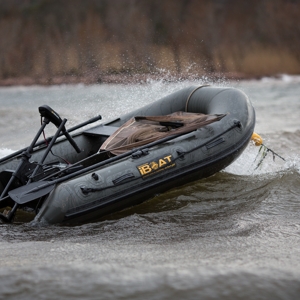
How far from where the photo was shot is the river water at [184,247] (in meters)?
3.64

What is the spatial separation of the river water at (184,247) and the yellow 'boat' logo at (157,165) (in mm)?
333

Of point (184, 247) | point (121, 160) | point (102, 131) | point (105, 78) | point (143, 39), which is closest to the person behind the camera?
point (184, 247)

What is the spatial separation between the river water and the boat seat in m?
0.91

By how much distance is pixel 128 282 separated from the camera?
3.71 metres

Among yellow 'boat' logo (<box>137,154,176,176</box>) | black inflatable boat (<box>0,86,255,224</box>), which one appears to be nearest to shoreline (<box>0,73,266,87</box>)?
black inflatable boat (<box>0,86,255,224</box>)

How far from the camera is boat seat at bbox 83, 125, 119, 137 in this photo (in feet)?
20.5

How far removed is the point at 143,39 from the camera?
17984 millimetres

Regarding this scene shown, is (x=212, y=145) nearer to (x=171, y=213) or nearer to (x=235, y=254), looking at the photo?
(x=171, y=213)

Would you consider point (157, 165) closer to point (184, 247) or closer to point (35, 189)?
point (35, 189)

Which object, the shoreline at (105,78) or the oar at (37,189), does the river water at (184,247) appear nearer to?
the oar at (37,189)

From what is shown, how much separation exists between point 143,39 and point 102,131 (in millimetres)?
11988

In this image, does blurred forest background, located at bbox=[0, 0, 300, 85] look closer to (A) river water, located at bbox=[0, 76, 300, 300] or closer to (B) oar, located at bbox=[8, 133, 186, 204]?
(A) river water, located at bbox=[0, 76, 300, 300]

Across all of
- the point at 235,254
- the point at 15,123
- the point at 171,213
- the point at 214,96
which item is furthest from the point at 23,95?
the point at 235,254

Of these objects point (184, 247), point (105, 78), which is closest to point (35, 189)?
point (184, 247)
